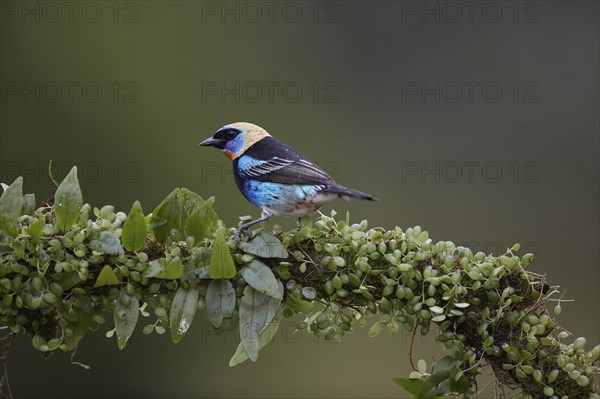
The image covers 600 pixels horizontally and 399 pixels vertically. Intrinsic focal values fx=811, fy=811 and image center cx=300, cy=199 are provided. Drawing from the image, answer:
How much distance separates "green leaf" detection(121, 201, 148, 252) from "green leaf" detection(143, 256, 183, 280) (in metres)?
0.06

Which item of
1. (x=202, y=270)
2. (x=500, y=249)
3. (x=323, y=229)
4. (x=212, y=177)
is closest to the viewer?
(x=202, y=270)

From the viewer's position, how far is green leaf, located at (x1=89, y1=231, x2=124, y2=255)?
1.85 meters

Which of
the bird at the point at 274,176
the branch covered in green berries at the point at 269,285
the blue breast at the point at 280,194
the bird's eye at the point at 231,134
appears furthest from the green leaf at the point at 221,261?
the bird's eye at the point at 231,134

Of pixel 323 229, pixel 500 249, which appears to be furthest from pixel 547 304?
pixel 500 249

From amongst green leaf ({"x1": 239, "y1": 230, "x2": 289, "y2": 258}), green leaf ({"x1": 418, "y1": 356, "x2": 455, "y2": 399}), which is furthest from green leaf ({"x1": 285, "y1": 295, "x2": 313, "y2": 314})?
green leaf ({"x1": 418, "y1": 356, "x2": 455, "y2": 399})

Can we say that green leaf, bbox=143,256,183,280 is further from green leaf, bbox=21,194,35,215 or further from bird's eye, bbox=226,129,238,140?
bird's eye, bbox=226,129,238,140

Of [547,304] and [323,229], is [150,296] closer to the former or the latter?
[323,229]

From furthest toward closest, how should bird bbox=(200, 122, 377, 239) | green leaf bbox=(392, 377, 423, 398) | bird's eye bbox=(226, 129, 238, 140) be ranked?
bird's eye bbox=(226, 129, 238, 140) → bird bbox=(200, 122, 377, 239) → green leaf bbox=(392, 377, 423, 398)

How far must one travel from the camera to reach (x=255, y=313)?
1876 mm

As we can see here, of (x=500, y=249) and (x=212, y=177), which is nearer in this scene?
(x=500, y=249)

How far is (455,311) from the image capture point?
1.88 metres

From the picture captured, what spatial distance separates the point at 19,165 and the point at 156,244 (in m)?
2.81

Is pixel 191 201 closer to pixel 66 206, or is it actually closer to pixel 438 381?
pixel 66 206

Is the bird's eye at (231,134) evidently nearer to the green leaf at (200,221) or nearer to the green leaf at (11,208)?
the green leaf at (200,221)
